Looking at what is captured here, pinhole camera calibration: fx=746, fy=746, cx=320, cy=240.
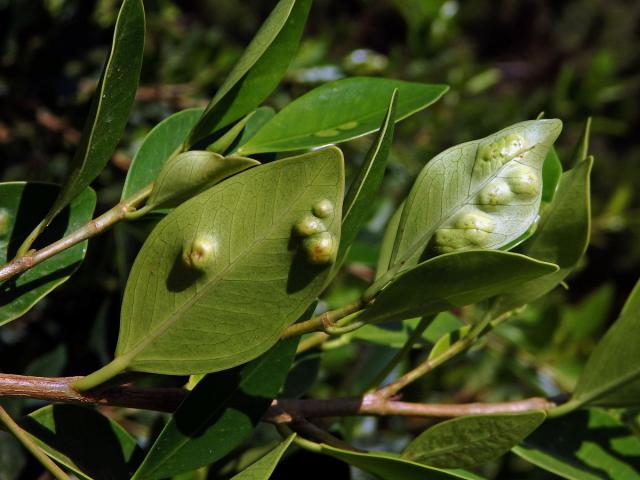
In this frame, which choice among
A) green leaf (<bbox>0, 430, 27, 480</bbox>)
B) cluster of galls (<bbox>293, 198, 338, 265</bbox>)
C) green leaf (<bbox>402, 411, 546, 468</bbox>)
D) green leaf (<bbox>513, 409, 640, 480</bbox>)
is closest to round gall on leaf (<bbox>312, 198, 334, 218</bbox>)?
Result: cluster of galls (<bbox>293, 198, 338, 265</bbox>)

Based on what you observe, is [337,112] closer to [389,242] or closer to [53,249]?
[389,242]

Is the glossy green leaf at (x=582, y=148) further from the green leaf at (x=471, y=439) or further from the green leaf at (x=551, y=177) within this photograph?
the green leaf at (x=471, y=439)

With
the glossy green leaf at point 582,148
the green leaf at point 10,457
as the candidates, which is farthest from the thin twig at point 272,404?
the green leaf at point 10,457

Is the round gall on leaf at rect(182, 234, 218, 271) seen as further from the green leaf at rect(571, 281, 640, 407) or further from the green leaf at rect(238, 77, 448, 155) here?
the green leaf at rect(571, 281, 640, 407)

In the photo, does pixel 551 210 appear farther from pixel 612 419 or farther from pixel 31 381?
pixel 31 381

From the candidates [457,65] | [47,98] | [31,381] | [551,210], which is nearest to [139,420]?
[47,98]

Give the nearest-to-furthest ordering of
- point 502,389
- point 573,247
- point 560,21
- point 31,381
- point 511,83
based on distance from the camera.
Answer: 1. point 31,381
2. point 573,247
3. point 502,389
4. point 511,83
5. point 560,21

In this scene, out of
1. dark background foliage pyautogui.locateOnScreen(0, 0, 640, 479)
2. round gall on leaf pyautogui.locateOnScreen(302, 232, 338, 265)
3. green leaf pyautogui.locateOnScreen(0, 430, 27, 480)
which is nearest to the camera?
round gall on leaf pyautogui.locateOnScreen(302, 232, 338, 265)
